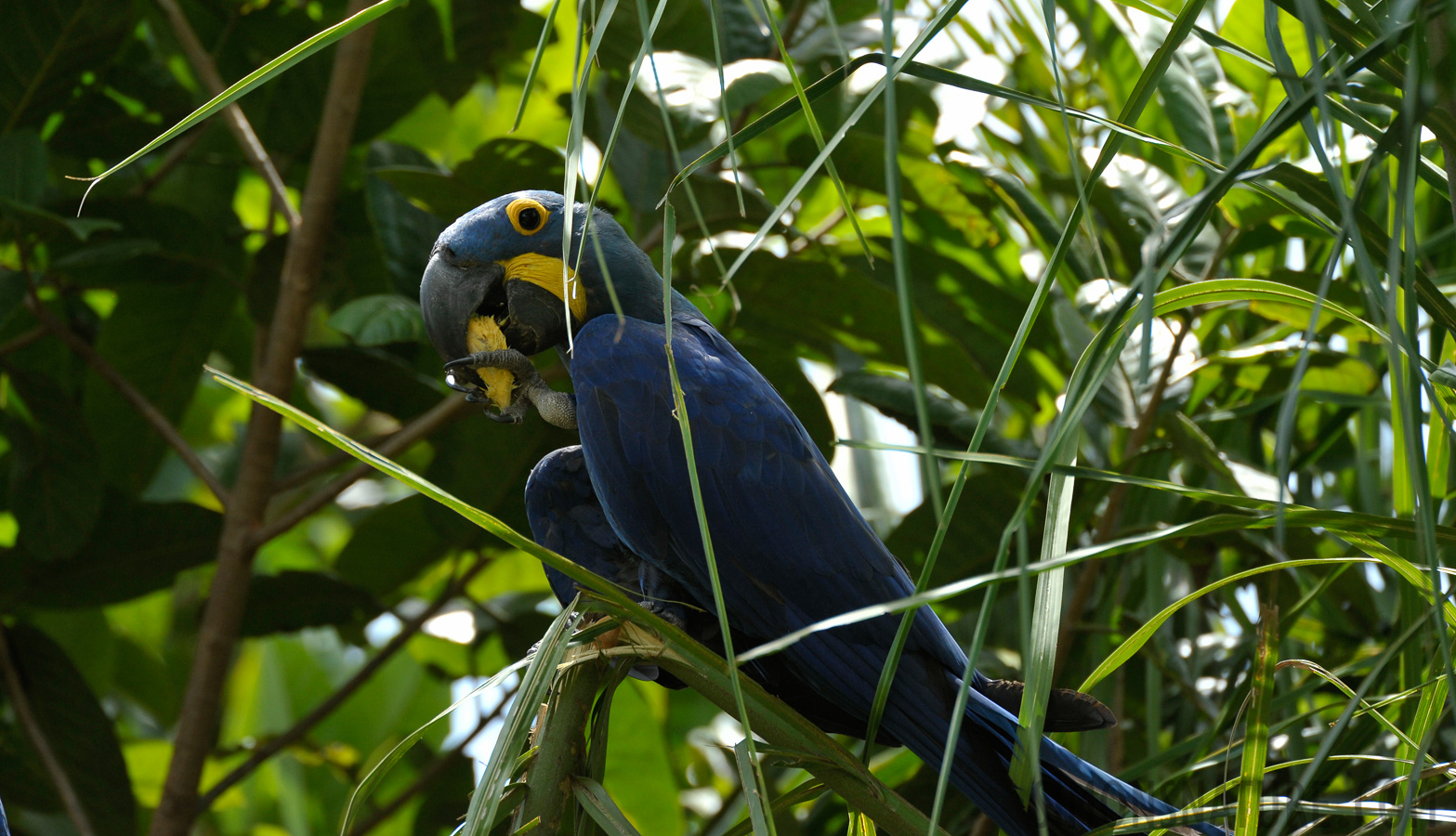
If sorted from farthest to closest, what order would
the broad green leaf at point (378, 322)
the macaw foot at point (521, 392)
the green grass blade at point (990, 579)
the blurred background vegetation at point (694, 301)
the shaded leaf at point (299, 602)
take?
the shaded leaf at point (299, 602), the blurred background vegetation at point (694, 301), the broad green leaf at point (378, 322), the macaw foot at point (521, 392), the green grass blade at point (990, 579)

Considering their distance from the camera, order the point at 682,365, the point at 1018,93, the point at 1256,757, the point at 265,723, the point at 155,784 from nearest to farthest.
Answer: the point at 1018,93 < the point at 1256,757 < the point at 682,365 < the point at 155,784 < the point at 265,723

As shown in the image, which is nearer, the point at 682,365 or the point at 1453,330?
the point at 1453,330

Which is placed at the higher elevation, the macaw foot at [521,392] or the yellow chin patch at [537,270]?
the yellow chin patch at [537,270]

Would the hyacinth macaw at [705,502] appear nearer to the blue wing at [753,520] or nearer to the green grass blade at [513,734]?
the blue wing at [753,520]

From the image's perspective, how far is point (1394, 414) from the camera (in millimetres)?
577

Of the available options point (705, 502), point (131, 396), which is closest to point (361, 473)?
point (131, 396)

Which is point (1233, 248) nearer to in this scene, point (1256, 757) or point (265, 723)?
point (1256, 757)

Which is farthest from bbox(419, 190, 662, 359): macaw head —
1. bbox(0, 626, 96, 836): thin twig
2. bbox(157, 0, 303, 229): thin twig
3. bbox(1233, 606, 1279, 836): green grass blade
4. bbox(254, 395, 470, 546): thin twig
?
bbox(0, 626, 96, 836): thin twig

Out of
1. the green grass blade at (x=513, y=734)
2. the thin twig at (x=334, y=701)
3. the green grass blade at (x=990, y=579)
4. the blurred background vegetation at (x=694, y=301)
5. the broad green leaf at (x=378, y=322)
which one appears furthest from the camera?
the thin twig at (x=334, y=701)

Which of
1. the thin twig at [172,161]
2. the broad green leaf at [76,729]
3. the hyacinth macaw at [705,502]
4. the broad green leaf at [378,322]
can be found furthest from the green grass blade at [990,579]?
the thin twig at [172,161]

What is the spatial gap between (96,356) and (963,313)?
1182 millimetres

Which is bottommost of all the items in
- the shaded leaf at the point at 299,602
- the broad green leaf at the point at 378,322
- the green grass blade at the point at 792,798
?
the shaded leaf at the point at 299,602

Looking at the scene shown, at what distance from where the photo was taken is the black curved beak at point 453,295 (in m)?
0.99

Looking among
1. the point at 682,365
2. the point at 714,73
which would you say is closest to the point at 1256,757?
the point at 682,365
